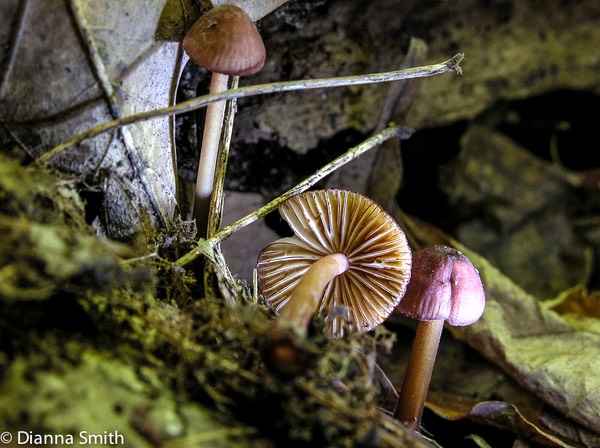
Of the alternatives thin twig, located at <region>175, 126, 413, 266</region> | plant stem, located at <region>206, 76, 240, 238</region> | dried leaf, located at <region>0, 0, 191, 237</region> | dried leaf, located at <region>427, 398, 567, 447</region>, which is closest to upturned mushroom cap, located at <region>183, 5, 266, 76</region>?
dried leaf, located at <region>0, 0, 191, 237</region>

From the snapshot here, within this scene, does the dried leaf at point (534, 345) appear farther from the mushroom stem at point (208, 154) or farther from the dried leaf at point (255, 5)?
the dried leaf at point (255, 5)

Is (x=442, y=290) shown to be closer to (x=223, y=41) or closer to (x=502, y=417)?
(x=502, y=417)

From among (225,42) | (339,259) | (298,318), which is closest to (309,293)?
(298,318)

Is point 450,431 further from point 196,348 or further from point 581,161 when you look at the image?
point 581,161

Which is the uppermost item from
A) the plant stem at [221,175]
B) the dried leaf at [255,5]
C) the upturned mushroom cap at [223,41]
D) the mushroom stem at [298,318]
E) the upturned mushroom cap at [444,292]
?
the dried leaf at [255,5]

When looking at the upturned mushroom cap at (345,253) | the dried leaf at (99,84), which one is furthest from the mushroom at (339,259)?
the dried leaf at (99,84)

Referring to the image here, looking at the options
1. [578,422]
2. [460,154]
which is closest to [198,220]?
[578,422]
